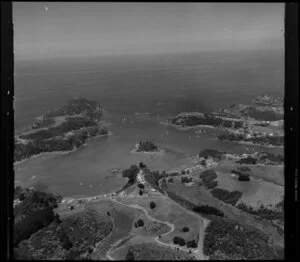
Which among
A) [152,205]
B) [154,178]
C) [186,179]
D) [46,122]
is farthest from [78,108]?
[152,205]

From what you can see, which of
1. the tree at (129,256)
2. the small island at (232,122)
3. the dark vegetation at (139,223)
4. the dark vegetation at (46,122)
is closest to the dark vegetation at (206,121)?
the small island at (232,122)

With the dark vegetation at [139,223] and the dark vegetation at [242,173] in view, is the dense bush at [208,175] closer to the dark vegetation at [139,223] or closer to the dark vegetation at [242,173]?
the dark vegetation at [242,173]

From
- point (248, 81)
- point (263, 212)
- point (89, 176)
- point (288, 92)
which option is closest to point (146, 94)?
point (89, 176)

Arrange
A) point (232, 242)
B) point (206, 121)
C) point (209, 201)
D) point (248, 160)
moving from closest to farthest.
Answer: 1. point (232, 242)
2. point (209, 201)
3. point (248, 160)
4. point (206, 121)

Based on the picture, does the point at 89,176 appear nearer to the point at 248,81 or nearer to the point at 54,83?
the point at 54,83

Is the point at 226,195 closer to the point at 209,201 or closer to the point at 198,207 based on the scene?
the point at 209,201

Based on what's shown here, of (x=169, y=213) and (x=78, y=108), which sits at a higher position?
(x=78, y=108)
